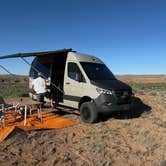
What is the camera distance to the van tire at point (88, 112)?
32.3 ft

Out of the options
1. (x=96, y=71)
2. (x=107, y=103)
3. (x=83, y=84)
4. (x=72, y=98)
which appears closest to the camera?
(x=107, y=103)

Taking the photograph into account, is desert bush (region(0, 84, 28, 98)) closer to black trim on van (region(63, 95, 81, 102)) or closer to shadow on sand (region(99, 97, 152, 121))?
black trim on van (region(63, 95, 81, 102))

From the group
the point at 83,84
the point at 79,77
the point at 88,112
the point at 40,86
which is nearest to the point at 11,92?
the point at 40,86

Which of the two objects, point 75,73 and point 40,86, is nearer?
point 75,73

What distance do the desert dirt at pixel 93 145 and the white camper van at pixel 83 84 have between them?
64 cm

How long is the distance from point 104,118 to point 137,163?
4215 mm

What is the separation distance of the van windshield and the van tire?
1.03 metres

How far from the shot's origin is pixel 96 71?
1101 centimetres

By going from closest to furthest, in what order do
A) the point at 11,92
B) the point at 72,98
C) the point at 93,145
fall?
the point at 93,145 < the point at 72,98 < the point at 11,92

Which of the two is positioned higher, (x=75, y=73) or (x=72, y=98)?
(x=75, y=73)

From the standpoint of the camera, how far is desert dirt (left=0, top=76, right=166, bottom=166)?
21.9 ft

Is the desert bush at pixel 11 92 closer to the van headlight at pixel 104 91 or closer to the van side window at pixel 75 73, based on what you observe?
the van side window at pixel 75 73

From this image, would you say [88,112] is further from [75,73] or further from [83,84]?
[75,73]

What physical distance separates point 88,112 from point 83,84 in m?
1.07
